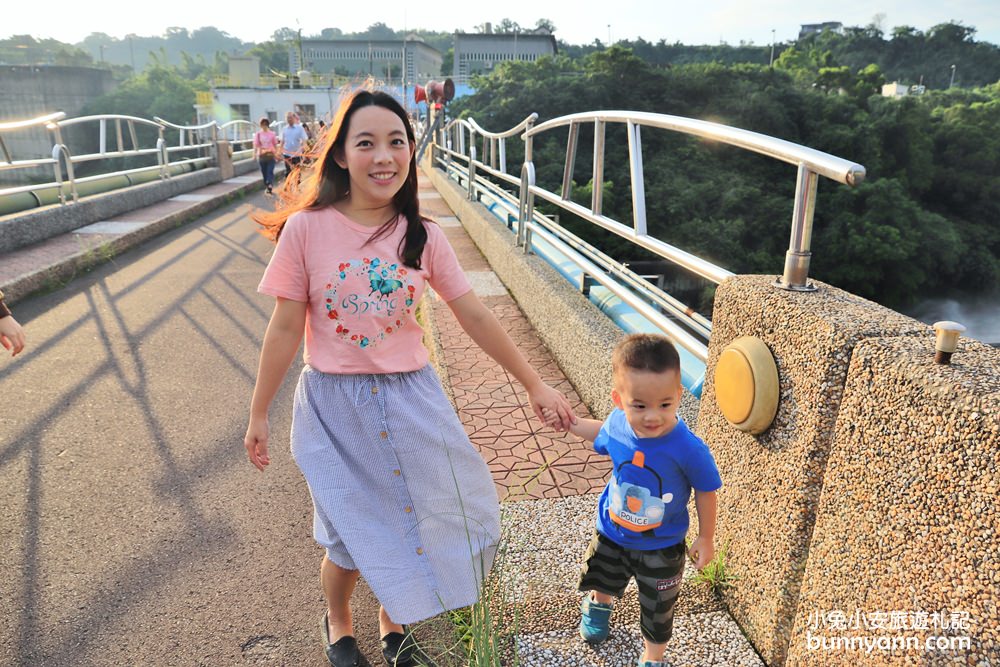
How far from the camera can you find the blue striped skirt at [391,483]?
5.87ft

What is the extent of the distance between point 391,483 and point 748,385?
0.96 metres

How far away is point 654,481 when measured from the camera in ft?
5.59

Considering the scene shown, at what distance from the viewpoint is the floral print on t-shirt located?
5.82 feet

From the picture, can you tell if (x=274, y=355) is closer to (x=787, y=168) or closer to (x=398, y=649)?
(x=398, y=649)

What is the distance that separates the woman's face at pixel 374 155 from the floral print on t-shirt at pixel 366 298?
0.19 meters

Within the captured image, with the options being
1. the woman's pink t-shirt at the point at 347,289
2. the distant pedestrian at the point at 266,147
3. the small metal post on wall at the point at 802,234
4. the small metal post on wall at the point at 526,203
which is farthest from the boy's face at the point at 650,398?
the distant pedestrian at the point at 266,147

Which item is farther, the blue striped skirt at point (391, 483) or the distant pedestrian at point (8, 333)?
the distant pedestrian at point (8, 333)

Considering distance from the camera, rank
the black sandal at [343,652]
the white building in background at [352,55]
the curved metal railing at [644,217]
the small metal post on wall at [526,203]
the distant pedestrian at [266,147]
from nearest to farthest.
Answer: the curved metal railing at [644,217]
the black sandal at [343,652]
the small metal post on wall at [526,203]
the distant pedestrian at [266,147]
the white building in background at [352,55]

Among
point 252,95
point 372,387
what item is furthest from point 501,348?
point 252,95

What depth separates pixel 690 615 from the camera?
197cm

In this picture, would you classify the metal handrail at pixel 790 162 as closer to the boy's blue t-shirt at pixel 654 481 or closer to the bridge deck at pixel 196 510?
the boy's blue t-shirt at pixel 654 481

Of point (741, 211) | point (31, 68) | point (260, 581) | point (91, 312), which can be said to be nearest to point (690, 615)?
point (260, 581)

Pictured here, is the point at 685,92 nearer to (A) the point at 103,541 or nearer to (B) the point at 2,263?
(B) the point at 2,263

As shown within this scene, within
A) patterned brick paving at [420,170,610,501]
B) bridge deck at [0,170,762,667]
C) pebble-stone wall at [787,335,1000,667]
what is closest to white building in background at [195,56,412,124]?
bridge deck at [0,170,762,667]
